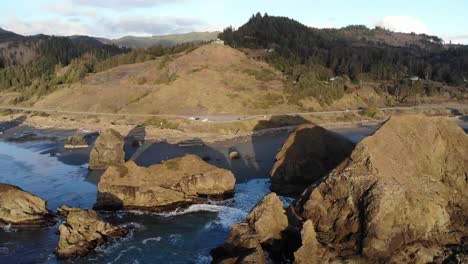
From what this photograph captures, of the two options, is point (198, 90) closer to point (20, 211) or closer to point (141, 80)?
point (141, 80)

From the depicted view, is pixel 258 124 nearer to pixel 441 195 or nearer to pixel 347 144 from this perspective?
pixel 347 144

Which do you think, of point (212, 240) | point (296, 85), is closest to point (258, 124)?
point (296, 85)

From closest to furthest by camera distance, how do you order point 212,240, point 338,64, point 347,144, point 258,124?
point 212,240, point 347,144, point 258,124, point 338,64

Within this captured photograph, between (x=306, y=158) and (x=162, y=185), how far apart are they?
48.9 feet

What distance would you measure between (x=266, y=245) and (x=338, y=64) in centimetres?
13951

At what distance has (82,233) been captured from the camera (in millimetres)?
36562

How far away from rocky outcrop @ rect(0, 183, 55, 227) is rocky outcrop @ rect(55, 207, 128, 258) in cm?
636

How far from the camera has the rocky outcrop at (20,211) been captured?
41.9 m

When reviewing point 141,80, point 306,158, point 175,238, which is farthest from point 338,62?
point 175,238

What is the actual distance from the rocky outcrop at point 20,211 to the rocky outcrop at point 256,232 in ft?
56.2

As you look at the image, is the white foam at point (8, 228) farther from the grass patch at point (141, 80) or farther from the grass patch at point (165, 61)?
the grass patch at point (165, 61)

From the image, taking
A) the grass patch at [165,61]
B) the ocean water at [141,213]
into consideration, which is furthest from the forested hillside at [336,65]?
the ocean water at [141,213]

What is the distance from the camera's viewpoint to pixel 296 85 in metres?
122

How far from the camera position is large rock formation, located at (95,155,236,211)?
4609 centimetres
